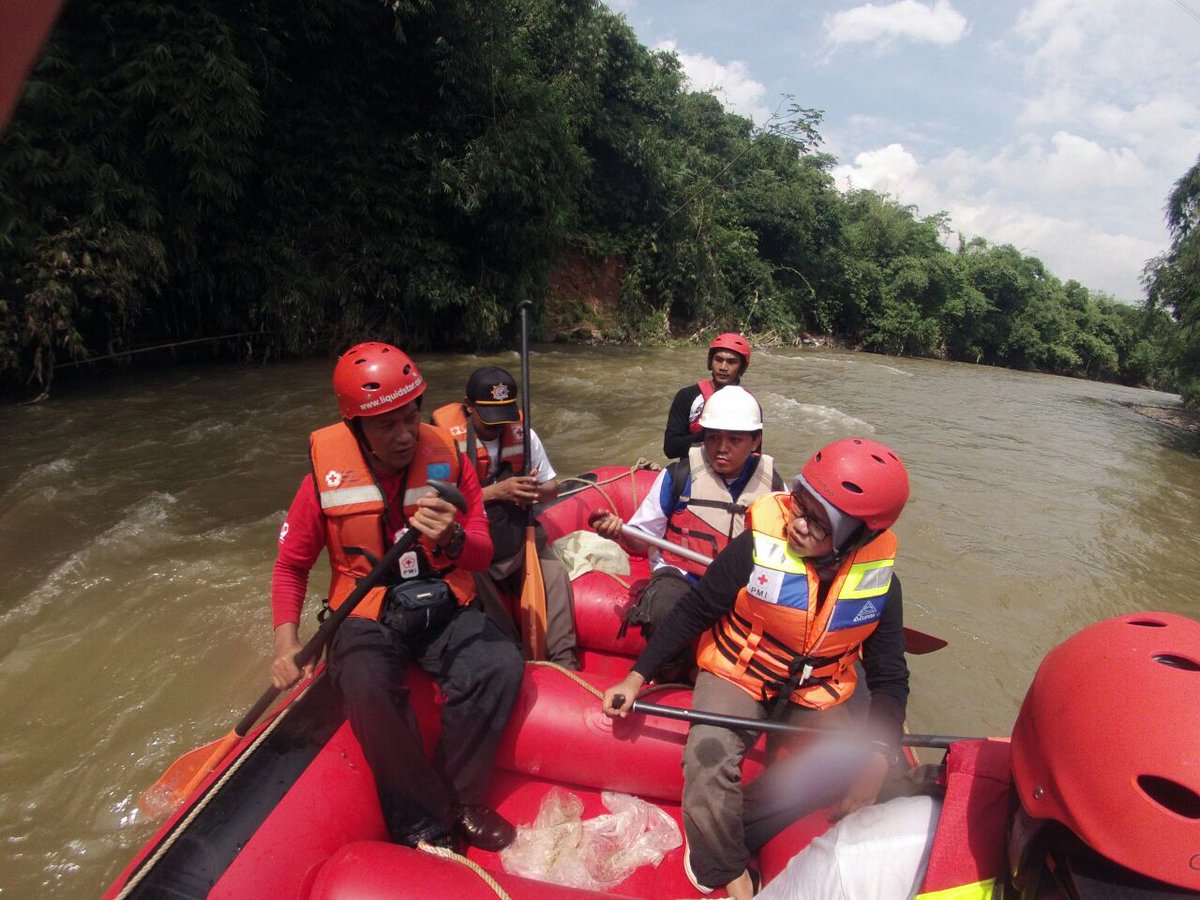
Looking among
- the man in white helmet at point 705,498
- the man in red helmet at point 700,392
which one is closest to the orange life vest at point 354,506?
the man in white helmet at point 705,498

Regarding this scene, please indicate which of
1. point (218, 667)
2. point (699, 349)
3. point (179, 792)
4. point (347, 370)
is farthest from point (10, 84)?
point (699, 349)

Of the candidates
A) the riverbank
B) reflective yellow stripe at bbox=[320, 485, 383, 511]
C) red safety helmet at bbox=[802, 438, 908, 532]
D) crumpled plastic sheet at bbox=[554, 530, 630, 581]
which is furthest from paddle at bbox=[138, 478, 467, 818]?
the riverbank

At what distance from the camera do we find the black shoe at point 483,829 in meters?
1.95

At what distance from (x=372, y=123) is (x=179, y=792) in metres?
9.75

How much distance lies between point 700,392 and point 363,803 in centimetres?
299

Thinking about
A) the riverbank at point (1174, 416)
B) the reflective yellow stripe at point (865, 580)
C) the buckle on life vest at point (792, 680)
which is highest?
the reflective yellow stripe at point (865, 580)

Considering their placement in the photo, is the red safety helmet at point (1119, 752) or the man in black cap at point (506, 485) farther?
the man in black cap at point (506, 485)

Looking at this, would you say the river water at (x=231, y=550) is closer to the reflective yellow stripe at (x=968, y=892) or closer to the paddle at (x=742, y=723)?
the paddle at (x=742, y=723)

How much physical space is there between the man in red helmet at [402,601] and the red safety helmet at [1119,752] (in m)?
1.46

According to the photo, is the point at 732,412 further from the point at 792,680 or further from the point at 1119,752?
the point at 1119,752

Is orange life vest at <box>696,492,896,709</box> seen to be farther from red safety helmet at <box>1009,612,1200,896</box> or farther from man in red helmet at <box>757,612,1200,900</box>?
red safety helmet at <box>1009,612,1200,896</box>

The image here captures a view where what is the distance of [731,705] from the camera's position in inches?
77.0

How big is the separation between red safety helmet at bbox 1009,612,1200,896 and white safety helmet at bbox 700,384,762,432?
1636 millimetres

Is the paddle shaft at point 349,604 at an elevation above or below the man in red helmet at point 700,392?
below
